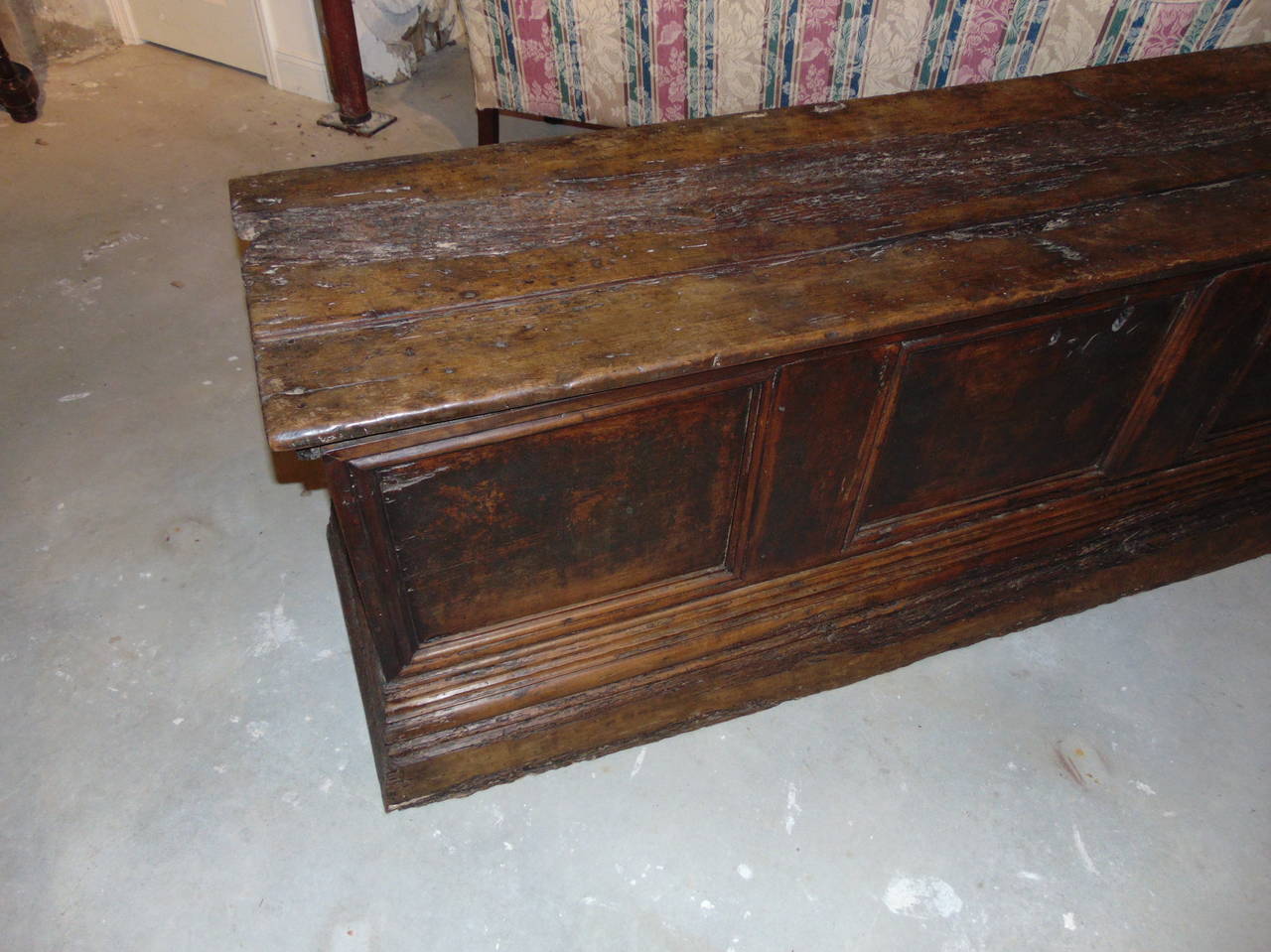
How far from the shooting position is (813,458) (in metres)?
1.27

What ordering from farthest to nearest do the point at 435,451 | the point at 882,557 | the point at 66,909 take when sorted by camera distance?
the point at 882,557 < the point at 66,909 < the point at 435,451

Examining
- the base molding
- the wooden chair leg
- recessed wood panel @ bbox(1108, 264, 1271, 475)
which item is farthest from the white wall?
recessed wood panel @ bbox(1108, 264, 1271, 475)

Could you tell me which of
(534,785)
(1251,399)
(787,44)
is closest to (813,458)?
(534,785)

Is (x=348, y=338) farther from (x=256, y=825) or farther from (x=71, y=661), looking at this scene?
(x=71, y=661)

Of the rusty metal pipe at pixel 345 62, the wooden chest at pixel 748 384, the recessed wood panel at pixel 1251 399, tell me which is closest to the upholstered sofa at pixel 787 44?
the wooden chest at pixel 748 384

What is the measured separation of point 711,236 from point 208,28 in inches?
104

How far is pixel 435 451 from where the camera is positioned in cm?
105

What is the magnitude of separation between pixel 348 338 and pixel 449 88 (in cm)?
233

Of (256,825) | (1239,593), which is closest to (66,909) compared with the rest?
(256,825)

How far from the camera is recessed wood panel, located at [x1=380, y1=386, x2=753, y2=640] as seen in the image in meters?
1.10

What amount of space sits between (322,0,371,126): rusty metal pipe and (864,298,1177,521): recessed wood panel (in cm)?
210

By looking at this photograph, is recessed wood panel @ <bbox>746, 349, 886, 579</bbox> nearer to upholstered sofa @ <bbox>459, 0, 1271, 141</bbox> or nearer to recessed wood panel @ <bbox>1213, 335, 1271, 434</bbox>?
recessed wood panel @ <bbox>1213, 335, 1271, 434</bbox>

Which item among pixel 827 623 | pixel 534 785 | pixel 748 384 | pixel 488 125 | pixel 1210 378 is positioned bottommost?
pixel 534 785

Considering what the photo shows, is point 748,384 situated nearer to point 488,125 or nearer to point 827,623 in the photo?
point 827,623
